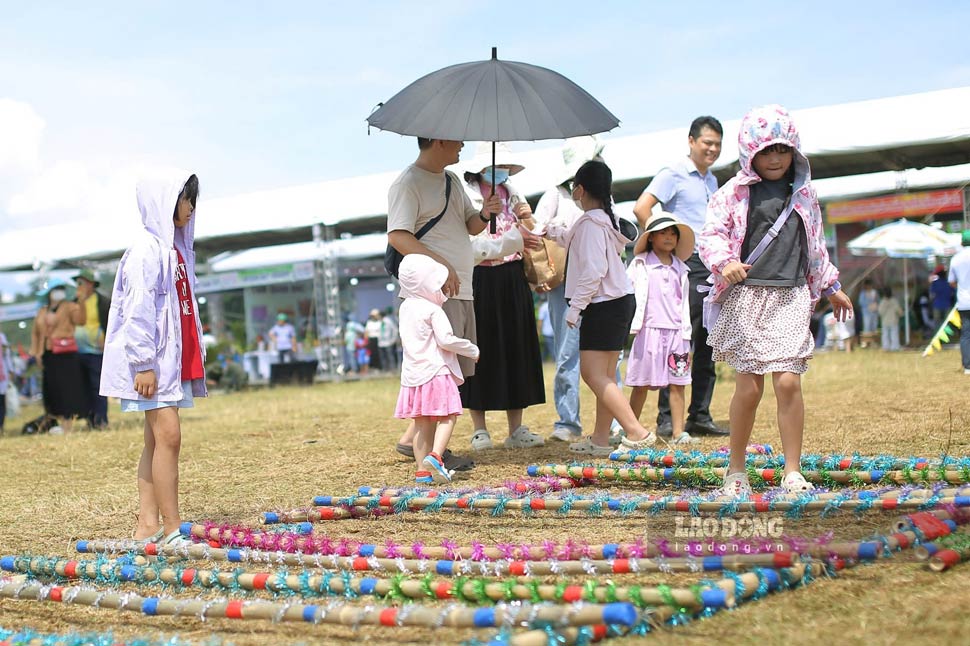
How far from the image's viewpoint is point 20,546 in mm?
4586

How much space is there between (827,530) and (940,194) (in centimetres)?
1653

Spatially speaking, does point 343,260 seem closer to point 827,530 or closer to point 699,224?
point 699,224

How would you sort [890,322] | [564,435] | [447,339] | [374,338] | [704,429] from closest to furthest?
[447,339] < [704,429] < [564,435] < [890,322] < [374,338]

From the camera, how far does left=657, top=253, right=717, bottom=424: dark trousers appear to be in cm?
711

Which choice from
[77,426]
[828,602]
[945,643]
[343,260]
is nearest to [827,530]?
[828,602]

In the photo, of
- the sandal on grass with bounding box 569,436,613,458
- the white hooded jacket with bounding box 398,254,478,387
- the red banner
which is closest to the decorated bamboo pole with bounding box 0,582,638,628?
the white hooded jacket with bounding box 398,254,478,387

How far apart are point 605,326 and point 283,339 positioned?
756 inches

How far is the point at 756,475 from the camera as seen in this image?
4.69 metres

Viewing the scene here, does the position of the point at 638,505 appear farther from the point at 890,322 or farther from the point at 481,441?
the point at 890,322

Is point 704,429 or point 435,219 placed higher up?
point 435,219

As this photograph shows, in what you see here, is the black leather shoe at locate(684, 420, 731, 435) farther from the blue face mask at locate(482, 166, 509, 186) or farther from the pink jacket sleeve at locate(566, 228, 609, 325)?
the blue face mask at locate(482, 166, 509, 186)

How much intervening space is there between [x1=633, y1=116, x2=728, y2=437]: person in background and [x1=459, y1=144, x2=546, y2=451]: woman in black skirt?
968 mm

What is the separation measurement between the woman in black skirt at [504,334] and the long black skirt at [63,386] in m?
6.23

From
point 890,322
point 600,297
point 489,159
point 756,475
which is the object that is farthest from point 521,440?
point 890,322
